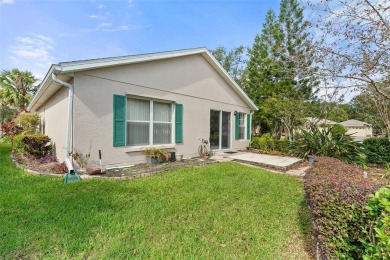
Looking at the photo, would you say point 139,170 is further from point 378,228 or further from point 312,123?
point 312,123

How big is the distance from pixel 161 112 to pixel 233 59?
22.4 meters

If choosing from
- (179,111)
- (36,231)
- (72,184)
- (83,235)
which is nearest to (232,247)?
(83,235)

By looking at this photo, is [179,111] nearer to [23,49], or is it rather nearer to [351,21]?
[351,21]

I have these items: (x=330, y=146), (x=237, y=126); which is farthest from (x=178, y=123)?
(x=330, y=146)

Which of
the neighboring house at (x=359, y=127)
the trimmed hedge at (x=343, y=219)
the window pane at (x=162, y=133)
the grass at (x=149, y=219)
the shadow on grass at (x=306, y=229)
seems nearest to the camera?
the trimmed hedge at (x=343, y=219)

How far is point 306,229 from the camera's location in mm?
3199

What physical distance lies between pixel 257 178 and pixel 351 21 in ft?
14.4

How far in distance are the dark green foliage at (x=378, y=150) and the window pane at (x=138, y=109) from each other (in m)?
10.1

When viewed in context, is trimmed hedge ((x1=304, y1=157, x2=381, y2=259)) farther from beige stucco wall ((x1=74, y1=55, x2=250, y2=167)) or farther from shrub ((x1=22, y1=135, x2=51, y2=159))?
shrub ((x1=22, y1=135, x2=51, y2=159))

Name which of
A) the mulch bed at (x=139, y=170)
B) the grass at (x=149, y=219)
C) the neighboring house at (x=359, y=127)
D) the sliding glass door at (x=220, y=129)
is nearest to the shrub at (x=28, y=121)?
the grass at (x=149, y=219)

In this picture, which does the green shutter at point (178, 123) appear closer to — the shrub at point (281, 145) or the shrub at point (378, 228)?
the shrub at point (281, 145)

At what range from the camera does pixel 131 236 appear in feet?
9.22

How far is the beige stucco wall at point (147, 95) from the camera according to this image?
6172 mm

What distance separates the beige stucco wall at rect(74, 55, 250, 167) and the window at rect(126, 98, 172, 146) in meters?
0.39
